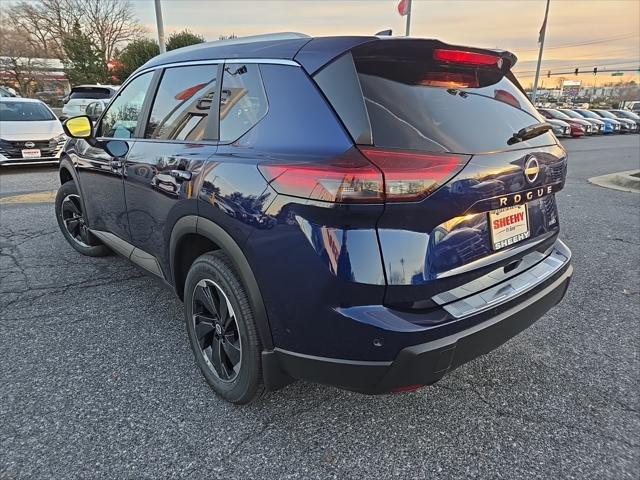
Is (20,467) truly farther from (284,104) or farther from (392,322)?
(284,104)

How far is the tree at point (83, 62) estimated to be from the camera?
1324 inches

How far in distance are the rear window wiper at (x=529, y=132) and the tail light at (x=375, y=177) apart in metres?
0.59

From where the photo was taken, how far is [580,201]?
7.59m

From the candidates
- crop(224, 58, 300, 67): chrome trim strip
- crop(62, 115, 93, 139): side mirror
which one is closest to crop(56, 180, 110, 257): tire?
crop(62, 115, 93, 139): side mirror

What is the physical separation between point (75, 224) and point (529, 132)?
422 cm

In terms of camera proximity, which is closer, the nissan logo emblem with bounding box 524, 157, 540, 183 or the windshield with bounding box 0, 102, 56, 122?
the nissan logo emblem with bounding box 524, 157, 540, 183

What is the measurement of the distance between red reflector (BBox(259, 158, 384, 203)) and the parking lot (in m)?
1.21

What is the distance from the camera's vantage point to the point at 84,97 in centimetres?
1684

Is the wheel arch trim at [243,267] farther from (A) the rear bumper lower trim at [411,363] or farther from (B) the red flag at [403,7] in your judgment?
(B) the red flag at [403,7]

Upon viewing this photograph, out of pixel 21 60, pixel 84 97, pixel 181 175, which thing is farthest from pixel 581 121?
pixel 21 60

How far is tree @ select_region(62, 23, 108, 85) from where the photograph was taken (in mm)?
33625

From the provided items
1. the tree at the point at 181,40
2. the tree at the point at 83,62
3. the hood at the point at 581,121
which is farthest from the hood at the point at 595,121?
the tree at the point at 83,62

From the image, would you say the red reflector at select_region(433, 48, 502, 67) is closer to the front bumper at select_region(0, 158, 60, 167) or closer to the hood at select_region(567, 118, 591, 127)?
the front bumper at select_region(0, 158, 60, 167)

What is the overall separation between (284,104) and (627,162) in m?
15.5
